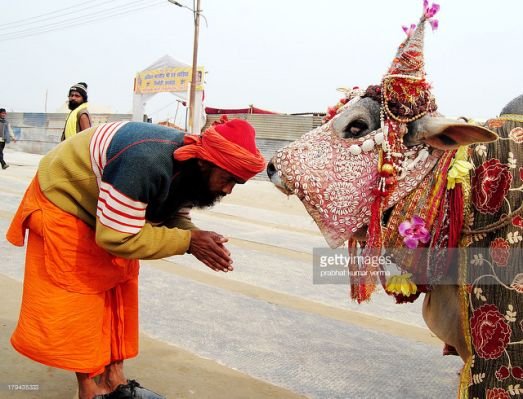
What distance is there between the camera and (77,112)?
654cm

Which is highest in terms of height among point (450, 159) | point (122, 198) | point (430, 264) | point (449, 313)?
point (450, 159)

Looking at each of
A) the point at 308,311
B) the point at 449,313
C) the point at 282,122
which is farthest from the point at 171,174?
the point at 282,122

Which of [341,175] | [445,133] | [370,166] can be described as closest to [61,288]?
[341,175]

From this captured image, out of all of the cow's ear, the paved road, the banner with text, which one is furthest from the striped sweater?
the banner with text

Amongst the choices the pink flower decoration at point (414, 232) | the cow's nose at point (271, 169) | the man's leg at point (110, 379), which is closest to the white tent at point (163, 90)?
the man's leg at point (110, 379)

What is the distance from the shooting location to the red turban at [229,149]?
89.4 inches

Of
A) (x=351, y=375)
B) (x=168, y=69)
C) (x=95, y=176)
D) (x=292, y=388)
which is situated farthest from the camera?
(x=168, y=69)

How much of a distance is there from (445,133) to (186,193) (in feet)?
3.91

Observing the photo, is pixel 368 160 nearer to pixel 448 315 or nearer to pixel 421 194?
pixel 421 194

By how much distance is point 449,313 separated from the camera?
2.33m

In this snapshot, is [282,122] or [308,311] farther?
[282,122]

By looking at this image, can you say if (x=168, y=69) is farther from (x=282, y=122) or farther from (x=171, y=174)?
(x=171, y=174)

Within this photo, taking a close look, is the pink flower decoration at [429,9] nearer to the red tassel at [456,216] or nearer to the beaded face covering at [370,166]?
the beaded face covering at [370,166]

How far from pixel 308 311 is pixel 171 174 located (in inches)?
94.1
